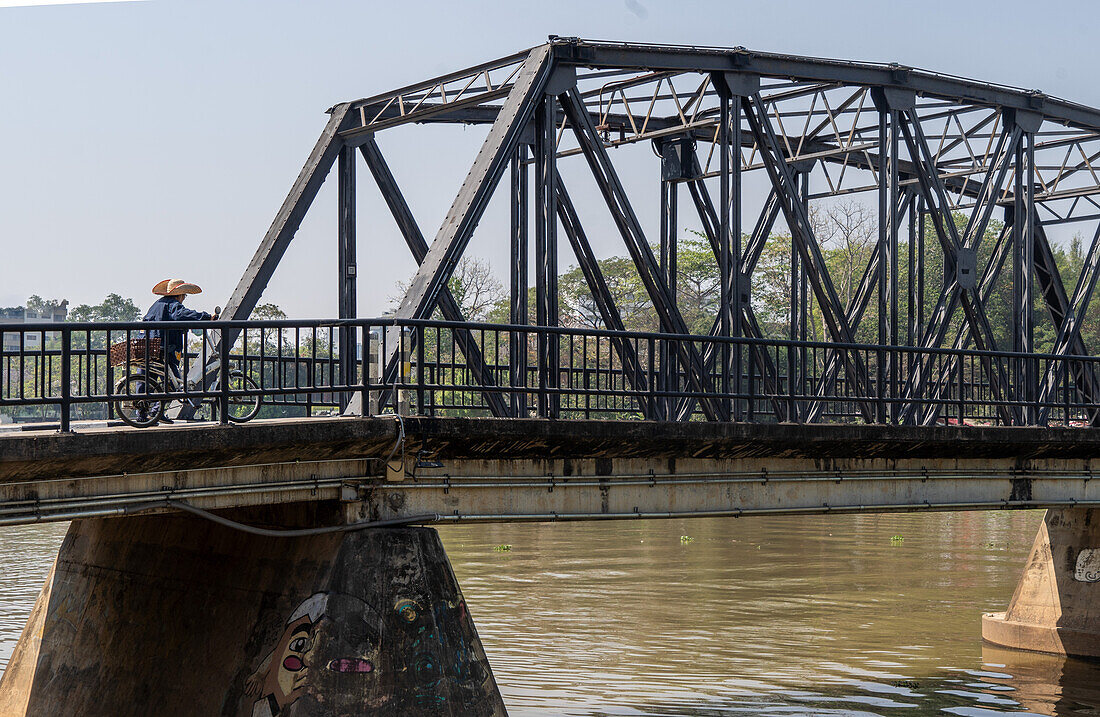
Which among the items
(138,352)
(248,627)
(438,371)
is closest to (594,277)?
(438,371)

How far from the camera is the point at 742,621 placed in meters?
21.9

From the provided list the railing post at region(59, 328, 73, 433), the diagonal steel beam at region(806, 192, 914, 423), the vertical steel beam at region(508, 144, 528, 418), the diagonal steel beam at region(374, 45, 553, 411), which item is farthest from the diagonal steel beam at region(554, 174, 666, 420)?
the railing post at region(59, 328, 73, 433)

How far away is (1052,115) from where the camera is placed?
22594mm

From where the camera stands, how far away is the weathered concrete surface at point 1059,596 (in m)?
20.1

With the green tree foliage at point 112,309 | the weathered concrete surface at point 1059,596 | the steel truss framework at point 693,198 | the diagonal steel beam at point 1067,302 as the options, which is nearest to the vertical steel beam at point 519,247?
the steel truss framework at point 693,198

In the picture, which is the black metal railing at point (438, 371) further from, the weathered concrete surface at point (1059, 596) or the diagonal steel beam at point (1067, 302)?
the weathered concrete surface at point (1059, 596)

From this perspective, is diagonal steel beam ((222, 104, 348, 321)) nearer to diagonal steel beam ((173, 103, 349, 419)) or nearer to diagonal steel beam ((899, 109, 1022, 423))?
diagonal steel beam ((173, 103, 349, 419))

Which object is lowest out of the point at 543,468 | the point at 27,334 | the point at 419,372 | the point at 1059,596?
the point at 1059,596

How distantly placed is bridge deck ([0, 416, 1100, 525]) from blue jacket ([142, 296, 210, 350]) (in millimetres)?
2259

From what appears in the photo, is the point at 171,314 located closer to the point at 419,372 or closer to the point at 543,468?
the point at 419,372

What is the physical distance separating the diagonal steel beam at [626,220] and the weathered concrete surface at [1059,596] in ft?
23.4

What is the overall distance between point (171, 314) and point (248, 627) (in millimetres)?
3476

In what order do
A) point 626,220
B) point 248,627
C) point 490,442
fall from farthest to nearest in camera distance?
point 626,220, point 490,442, point 248,627

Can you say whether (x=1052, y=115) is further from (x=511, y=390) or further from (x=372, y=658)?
(x=372, y=658)
